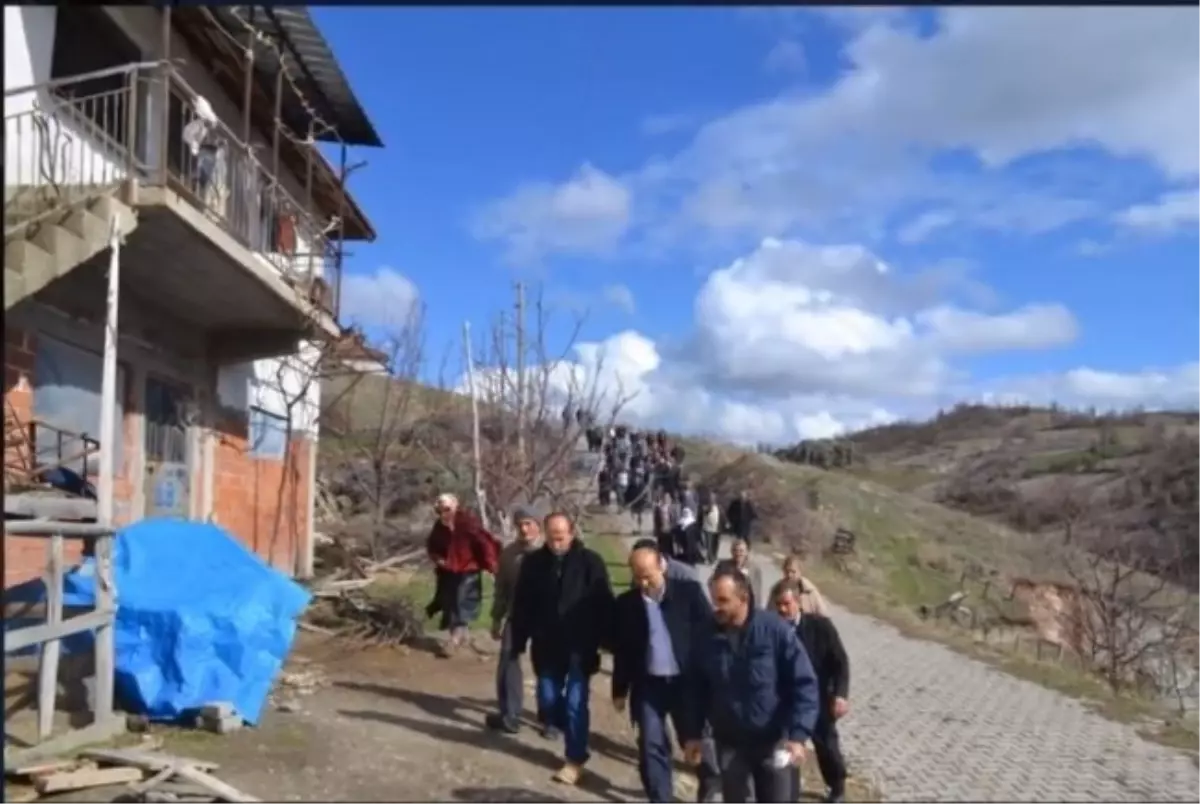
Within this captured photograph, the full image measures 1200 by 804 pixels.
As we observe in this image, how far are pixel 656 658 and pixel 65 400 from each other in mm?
5496

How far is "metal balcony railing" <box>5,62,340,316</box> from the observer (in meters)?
8.41

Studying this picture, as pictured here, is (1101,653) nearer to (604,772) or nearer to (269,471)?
(269,471)

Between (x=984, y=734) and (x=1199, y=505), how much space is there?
34.7m

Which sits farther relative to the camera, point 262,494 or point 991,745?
point 262,494

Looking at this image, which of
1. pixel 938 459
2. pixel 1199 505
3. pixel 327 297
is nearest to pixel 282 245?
pixel 327 297

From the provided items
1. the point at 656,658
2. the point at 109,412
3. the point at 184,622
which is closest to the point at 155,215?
the point at 109,412

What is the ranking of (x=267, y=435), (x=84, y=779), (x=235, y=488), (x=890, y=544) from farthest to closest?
(x=890, y=544)
(x=267, y=435)
(x=235, y=488)
(x=84, y=779)

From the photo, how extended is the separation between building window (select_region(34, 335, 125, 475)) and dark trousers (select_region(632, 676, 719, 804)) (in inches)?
196

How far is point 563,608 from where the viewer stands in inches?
310

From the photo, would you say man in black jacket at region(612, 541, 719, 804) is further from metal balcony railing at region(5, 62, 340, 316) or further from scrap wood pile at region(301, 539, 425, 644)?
scrap wood pile at region(301, 539, 425, 644)

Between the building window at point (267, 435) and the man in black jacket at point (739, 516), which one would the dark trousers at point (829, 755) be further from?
the man in black jacket at point (739, 516)

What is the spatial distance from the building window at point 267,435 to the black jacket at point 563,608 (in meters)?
8.03

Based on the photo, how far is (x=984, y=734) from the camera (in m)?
10.1

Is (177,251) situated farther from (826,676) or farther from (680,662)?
(826,676)
